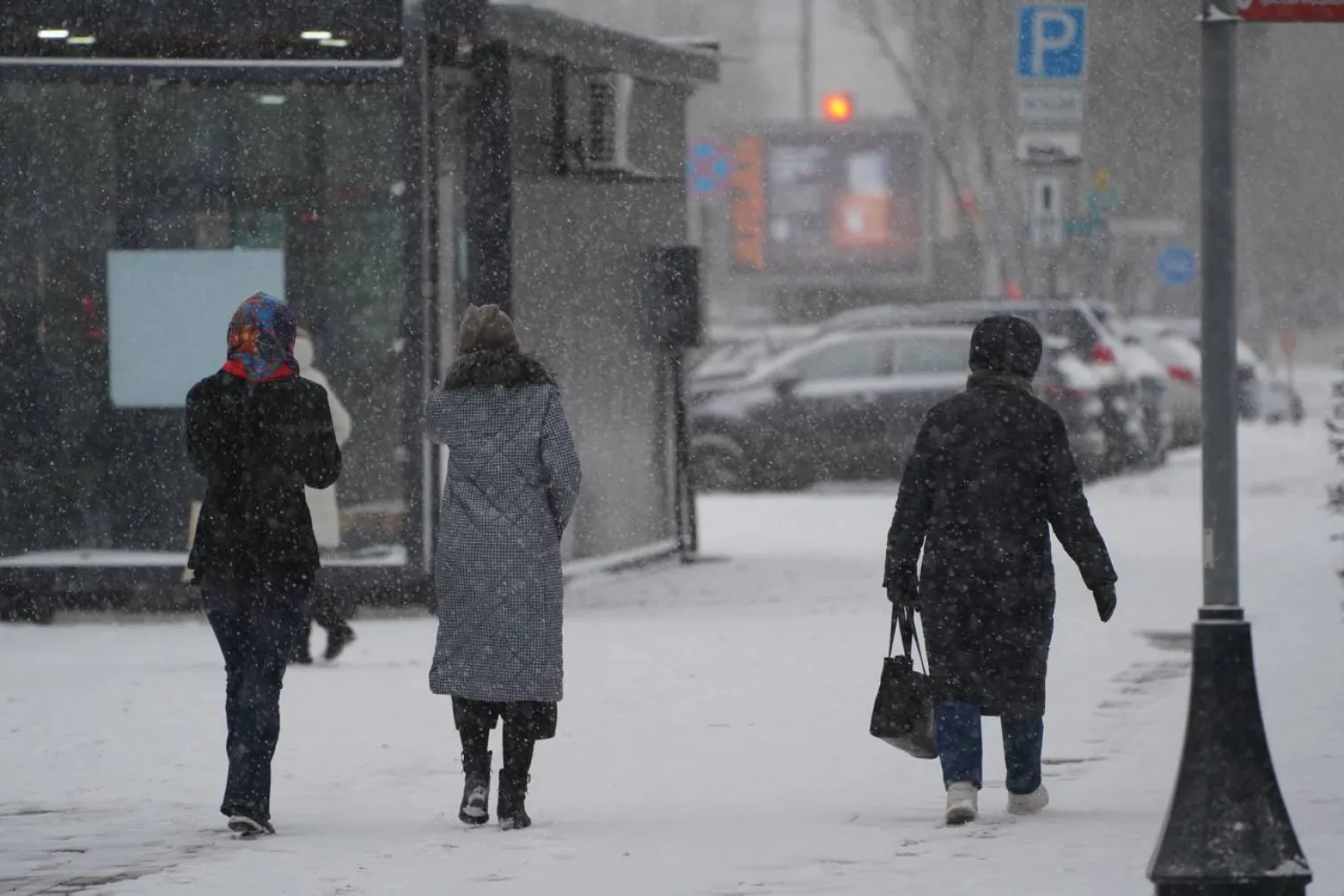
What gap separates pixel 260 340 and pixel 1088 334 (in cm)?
1928

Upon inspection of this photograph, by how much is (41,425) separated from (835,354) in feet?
40.3

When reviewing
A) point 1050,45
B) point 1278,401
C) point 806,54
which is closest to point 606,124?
point 1050,45

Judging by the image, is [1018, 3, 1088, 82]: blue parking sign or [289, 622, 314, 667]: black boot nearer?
[289, 622, 314, 667]: black boot

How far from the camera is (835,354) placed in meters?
25.9

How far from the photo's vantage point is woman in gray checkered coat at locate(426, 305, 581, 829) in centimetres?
810

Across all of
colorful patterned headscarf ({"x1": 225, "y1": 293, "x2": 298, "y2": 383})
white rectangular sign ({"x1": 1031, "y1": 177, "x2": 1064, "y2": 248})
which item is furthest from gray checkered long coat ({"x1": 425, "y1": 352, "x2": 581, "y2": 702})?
white rectangular sign ({"x1": 1031, "y1": 177, "x2": 1064, "y2": 248})

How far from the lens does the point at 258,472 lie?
8078mm

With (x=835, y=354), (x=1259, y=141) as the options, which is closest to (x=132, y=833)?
(x=835, y=354)

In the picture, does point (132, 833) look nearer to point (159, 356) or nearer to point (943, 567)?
point (943, 567)

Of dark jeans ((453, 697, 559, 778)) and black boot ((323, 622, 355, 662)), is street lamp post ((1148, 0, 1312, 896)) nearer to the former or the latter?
dark jeans ((453, 697, 559, 778))

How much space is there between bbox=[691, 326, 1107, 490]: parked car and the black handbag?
17099mm

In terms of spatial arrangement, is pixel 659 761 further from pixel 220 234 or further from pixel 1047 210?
pixel 1047 210

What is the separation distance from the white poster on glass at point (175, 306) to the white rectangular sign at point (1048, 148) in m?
5.11

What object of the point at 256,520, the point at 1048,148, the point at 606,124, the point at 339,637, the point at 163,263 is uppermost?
the point at 606,124
